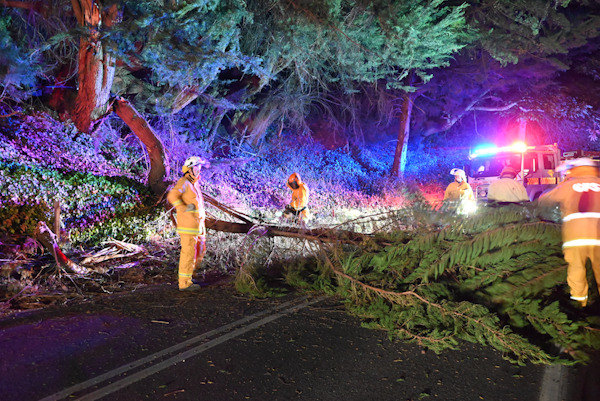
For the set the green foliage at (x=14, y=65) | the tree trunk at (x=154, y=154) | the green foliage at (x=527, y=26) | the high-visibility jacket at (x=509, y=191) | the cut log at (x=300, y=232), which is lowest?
the cut log at (x=300, y=232)

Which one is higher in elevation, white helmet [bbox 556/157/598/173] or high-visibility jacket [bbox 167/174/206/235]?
white helmet [bbox 556/157/598/173]

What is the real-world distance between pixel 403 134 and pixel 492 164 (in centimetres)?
609

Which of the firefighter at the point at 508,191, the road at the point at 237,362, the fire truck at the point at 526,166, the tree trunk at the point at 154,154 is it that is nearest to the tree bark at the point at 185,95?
the tree trunk at the point at 154,154

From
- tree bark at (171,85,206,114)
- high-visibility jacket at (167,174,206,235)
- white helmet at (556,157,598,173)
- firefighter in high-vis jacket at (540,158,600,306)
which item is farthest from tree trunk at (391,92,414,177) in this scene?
high-visibility jacket at (167,174,206,235)

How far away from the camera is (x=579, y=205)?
169 inches

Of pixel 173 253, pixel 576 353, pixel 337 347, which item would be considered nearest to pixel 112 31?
pixel 173 253

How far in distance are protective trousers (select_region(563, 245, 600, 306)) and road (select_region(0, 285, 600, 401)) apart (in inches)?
36.2

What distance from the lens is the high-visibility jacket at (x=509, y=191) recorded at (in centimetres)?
618

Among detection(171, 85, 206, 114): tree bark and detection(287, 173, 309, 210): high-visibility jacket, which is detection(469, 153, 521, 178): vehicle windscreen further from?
detection(171, 85, 206, 114): tree bark

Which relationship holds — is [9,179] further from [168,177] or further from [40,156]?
[168,177]

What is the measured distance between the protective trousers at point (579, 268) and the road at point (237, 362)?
3.02 feet

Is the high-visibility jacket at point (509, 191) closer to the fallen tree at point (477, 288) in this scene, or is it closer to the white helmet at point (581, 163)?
the white helmet at point (581, 163)

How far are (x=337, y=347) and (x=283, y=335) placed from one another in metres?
0.58

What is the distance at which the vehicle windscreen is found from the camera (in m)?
12.3
